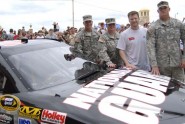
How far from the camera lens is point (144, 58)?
18.2 feet

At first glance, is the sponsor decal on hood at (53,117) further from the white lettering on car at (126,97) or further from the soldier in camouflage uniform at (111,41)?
the soldier in camouflage uniform at (111,41)

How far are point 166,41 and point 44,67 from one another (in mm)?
2103

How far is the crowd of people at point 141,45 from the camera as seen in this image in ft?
16.8

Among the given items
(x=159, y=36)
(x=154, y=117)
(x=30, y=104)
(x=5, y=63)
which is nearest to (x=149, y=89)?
(x=154, y=117)

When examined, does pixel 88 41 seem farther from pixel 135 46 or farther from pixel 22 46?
pixel 22 46

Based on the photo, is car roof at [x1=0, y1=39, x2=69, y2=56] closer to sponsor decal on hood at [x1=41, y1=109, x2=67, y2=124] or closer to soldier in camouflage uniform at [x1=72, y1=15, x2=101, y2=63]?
sponsor decal on hood at [x1=41, y1=109, x2=67, y2=124]

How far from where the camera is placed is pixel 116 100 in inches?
122

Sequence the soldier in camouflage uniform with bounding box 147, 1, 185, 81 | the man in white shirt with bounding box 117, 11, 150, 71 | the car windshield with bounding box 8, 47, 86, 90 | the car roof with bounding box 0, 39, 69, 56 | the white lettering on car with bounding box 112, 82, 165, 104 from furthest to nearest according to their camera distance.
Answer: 1. the man in white shirt with bounding box 117, 11, 150, 71
2. the soldier in camouflage uniform with bounding box 147, 1, 185, 81
3. the car roof with bounding box 0, 39, 69, 56
4. the car windshield with bounding box 8, 47, 86, 90
5. the white lettering on car with bounding box 112, 82, 165, 104

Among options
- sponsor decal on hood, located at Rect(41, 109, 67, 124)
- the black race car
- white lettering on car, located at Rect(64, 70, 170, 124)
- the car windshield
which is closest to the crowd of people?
the car windshield

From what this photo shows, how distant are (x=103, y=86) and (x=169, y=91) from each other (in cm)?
67

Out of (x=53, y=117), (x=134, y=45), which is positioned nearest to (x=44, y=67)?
(x=53, y=117)

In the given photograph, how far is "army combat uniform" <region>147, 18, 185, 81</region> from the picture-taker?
512 centimetres

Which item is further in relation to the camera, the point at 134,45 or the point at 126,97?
the point at 134,45

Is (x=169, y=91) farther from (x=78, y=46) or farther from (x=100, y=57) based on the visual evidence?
(x=78, y=46)
